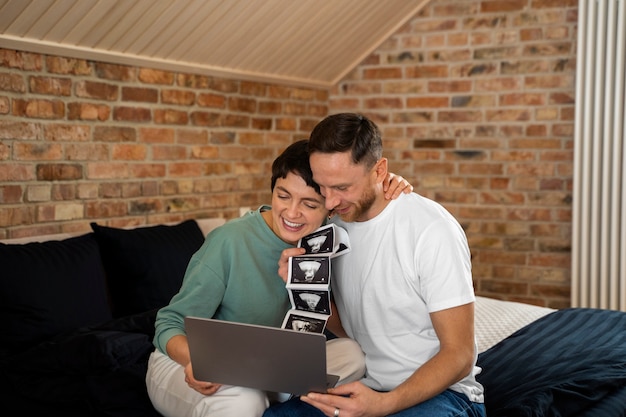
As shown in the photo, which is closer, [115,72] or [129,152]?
[115,72]

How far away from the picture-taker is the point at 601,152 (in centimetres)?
418

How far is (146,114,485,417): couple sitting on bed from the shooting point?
1833mm

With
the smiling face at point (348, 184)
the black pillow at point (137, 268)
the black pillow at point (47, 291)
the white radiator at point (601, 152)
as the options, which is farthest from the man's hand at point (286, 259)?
the white radiator at point (601, 152)

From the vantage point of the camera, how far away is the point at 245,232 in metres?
2.08

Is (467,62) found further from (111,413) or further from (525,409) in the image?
(111,413)

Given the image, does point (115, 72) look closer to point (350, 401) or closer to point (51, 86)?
point (51, 86)

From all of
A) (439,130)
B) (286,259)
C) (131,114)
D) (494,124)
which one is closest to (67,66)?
(131,114)

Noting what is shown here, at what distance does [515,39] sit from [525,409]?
10.0 ft

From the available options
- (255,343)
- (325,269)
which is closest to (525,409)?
(325,269)

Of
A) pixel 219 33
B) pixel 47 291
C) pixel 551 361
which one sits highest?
pixel 219 33

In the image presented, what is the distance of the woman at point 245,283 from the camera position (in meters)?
1.96

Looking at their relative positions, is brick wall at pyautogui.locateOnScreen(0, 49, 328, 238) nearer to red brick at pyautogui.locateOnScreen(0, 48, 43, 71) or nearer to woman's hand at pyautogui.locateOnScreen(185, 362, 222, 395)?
red brick at pyautogui.locateOnScreen(0, 48, 43, 71)

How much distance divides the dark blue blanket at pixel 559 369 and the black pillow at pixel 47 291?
4.51ft

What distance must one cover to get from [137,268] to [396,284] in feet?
4.35
